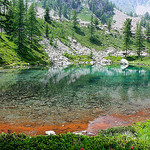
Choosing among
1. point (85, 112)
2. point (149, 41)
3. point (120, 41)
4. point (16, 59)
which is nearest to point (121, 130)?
point (85, 112)

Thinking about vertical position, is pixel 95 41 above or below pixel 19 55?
above

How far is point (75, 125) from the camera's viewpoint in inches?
475

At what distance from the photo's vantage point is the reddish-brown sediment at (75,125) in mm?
10885

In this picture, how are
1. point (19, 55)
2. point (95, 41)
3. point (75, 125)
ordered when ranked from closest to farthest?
→ point (75, 125) < point (19, 55) < point (95, 41)

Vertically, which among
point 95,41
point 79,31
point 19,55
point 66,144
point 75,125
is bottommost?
point 75,125

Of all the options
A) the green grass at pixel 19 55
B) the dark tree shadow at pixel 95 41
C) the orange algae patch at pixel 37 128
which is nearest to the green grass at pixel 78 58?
the green grass at pixel 19 55

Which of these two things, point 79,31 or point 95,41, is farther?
point 79,31

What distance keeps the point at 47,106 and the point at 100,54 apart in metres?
105

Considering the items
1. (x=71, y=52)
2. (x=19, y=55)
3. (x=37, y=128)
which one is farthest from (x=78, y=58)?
(x=37, y=128)

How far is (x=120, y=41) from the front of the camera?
150m

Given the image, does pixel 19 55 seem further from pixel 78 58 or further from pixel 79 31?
pixel 79 31

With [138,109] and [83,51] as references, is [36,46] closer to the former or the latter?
[83,51]

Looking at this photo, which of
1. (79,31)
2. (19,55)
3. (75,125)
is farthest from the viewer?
(79,31)

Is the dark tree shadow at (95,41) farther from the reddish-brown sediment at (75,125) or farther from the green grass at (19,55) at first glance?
the reddish-brown sediment at (75,125)
